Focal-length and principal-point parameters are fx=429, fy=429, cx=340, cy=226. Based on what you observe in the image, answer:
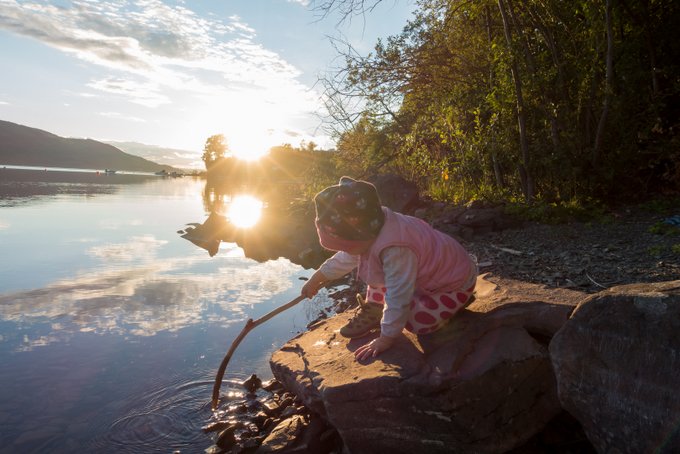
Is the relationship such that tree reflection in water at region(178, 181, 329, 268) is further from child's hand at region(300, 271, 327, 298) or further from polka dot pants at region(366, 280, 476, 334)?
polka dot pants at region(366, 280, 476, 334)

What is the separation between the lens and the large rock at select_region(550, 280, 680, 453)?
2.12 metres

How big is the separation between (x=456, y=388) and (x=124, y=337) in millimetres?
5093

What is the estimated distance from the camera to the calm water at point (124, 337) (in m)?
4.06

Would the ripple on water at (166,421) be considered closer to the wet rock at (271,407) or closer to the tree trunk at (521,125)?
the wet rock at (271,407)

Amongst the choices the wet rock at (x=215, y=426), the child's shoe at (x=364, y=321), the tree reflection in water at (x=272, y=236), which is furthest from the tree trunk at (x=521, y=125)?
the wet rock at (x=215, y=426)

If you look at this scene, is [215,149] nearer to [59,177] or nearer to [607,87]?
[59,177]

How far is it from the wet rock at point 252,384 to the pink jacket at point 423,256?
214 cm

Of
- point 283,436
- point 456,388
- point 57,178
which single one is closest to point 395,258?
point 456,388

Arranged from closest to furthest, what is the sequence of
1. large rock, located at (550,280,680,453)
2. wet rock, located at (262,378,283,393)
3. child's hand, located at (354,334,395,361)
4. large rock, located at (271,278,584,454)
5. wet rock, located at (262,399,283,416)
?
Result: large rock, located at (550,280,680,453), large rock, located at (271,278,584,454), child's hand, located at (354,334,395,361), wet rock, located at (262,399,283,416), wet rock, located at (262,378,283,393)

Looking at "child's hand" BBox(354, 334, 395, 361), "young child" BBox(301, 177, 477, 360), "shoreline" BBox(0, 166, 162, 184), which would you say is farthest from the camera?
"shoreline" BBox(0, 166, 162, 184)

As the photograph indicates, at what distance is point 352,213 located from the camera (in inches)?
120

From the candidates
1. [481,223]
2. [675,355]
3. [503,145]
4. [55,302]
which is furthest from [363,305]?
[503,145]

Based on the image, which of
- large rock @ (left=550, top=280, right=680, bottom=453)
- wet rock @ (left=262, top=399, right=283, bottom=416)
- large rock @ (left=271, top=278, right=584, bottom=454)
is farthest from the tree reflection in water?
large rock @ (left=550, top=280, right=680, bottom=453)

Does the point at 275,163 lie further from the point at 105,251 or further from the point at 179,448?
the point at 179,448
